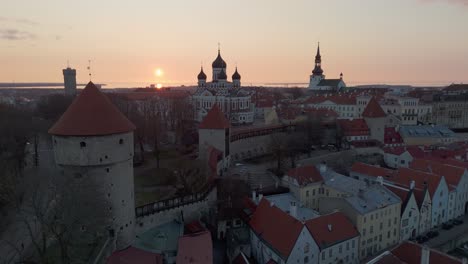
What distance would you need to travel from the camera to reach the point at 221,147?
3528 cm

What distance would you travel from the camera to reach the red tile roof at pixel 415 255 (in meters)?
17.6

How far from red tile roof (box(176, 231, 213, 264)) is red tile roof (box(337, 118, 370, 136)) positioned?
3302cm

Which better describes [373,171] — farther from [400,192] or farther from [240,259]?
[240,259]

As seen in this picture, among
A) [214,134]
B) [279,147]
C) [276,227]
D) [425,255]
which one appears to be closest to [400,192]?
[425,255]

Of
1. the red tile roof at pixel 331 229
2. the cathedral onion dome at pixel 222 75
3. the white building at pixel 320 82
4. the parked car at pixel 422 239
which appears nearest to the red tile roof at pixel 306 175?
the red tile roof at pixel 331 229

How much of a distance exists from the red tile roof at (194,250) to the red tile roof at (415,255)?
403 inches

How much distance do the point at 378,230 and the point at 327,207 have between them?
12.5 feet

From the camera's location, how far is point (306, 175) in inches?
1206

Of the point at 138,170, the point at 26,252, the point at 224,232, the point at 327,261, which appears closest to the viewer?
the point at 26,252

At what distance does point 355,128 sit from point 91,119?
38.7m

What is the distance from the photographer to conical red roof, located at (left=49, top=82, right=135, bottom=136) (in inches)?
689

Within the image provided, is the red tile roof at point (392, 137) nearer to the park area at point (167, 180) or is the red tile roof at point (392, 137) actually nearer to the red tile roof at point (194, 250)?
the park area at point (167, 180)

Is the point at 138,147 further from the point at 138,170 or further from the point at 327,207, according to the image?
the point at 327,207

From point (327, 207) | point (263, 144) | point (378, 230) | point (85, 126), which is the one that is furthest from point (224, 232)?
point (263, 144)
